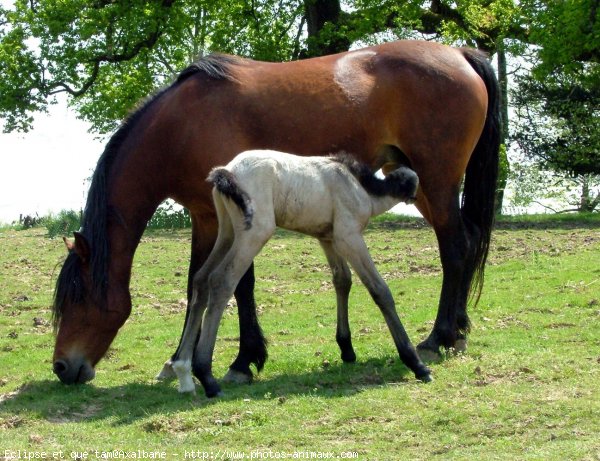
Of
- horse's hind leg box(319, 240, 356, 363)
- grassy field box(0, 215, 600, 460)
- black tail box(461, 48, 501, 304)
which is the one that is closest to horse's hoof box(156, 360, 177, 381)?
grassy field box(0, 215, 600, 460)

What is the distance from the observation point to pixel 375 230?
19.7 meters

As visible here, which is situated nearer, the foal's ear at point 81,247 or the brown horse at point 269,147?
the foal's ear at point 81,247

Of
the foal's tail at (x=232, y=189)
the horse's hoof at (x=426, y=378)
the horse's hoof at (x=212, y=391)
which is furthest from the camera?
the horse's hoof at (x=426, y=378)

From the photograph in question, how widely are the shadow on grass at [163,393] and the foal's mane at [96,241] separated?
625mm

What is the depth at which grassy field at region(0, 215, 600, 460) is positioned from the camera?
18.3ft

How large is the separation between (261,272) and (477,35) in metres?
13.0

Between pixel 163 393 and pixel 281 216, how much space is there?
1.58 meters

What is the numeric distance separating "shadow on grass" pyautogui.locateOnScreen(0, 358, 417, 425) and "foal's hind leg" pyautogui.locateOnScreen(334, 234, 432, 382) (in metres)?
0.13

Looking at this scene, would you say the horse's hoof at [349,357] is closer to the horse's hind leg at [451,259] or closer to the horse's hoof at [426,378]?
the horse's hind leg at [451,259]

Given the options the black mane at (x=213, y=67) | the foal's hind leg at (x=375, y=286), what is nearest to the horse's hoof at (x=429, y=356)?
the foal's hind leg at (x=375, y=286)

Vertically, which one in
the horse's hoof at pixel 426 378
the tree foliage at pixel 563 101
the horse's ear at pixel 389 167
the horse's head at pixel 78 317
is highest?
the tree foliage at pixel 563 101

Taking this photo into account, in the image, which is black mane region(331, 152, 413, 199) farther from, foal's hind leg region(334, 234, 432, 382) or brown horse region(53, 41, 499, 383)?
brown horse region(53, 41, 499, 383)

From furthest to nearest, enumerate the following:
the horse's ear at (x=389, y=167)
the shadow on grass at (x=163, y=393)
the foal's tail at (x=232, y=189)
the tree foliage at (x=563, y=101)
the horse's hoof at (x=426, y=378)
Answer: the tree foliage at (x=563, y=101)
the horse's ear at (x=389, y=167)
the horse's hoof at (x=426, y=378)
the shadow on grass at (x=163, y=393)
the foal's tail at (x=232, y=189)

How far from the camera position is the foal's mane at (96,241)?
24.3ft
